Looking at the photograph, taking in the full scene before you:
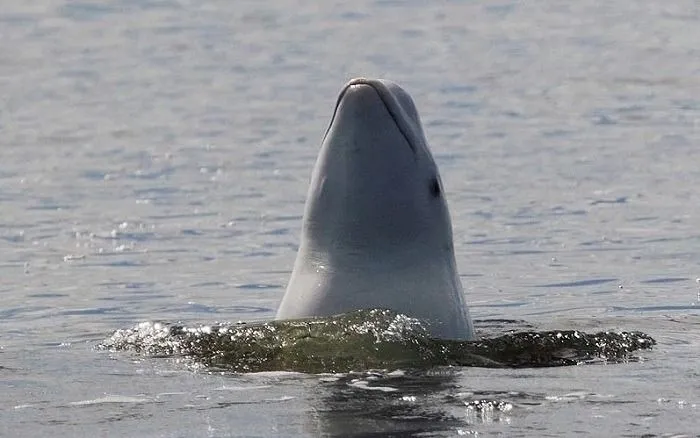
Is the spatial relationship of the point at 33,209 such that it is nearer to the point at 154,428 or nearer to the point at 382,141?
the point at 382,141

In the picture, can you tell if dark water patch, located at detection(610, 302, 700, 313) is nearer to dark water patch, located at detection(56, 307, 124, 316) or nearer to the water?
Result: the water

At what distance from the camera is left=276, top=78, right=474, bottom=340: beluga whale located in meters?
10.7

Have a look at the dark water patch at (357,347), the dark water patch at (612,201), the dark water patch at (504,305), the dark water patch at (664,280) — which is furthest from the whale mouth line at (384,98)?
the dark water patch at (612,201)

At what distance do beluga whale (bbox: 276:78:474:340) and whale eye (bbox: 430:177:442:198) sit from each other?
0.09 ft

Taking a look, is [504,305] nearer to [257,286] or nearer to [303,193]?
[257,286]

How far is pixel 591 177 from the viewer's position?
19.1m

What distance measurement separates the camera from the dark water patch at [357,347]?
10.1 meters

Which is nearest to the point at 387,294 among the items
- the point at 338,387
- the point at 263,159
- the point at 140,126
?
the point at 338,387

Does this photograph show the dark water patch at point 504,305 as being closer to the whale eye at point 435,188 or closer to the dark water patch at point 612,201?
the whale eye at point 435,188

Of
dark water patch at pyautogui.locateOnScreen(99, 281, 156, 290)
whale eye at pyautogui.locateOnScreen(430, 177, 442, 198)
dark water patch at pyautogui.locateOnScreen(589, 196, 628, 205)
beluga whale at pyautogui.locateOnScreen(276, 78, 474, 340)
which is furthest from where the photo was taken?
dark water patch at pyautogui.locateOnScreen(589, 196, 628, 205)

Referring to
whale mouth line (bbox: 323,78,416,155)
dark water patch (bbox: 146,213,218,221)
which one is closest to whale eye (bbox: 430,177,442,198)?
whale mouth line (bbox: 323,78,416,155)

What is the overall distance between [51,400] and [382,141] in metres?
2.62

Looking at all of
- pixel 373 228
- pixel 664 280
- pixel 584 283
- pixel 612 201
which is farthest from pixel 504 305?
pixel 612 201

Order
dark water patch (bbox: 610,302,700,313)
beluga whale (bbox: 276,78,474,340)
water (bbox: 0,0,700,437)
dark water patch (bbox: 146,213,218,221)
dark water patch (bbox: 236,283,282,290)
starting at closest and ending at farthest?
water (bbox: 0,0,700,437)
beluga whale (bbox: 276,78,474,340)
dark water patch (bbox: 610,302,700,313)
dark water patch (bbox: 236,283,282,290)
dark water patch (bbox: 146,213,218,221)
